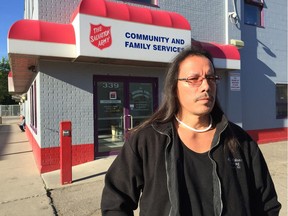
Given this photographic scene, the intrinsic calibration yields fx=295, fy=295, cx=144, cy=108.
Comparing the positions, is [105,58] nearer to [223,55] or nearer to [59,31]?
[59,31]

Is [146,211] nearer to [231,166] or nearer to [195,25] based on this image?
[231,166]

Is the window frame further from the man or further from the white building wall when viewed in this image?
the man

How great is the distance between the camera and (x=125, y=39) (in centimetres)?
699

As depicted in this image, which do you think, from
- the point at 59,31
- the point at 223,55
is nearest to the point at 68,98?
the point at 59,31

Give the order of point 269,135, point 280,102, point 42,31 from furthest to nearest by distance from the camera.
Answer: point 280,102 < point 269,135 < point 42,31

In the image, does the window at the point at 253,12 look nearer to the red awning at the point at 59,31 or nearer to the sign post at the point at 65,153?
the red awning at the point at 59,31

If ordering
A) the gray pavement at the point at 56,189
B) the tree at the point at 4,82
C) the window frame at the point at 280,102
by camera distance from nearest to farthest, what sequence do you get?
the gray pavement at the point at 56,189, the window frame at the point at 280,102, the tree at the point at 4,82

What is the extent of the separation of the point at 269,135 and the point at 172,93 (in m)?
10.6

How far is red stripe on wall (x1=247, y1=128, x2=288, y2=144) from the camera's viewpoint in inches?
435

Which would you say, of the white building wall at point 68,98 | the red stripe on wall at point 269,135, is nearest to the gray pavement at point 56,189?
the white building wall at point 68,98

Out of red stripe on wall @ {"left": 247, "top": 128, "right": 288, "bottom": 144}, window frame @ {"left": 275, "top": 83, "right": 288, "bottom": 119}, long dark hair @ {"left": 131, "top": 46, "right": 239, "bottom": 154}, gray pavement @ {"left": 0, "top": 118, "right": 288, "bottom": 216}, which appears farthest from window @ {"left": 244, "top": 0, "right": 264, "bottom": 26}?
long dark hair @ {"left": 131, "top": 46, "right": 239, "bottom": 154}

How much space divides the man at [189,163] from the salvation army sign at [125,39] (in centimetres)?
434

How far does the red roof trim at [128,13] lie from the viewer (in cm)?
659

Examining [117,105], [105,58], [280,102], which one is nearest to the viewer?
[105,58]
